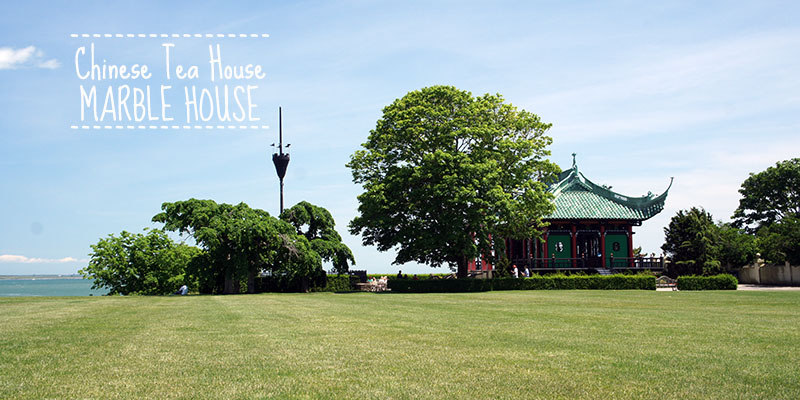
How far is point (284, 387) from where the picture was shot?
7.82 m

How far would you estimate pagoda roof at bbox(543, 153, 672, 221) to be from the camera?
53.4 m

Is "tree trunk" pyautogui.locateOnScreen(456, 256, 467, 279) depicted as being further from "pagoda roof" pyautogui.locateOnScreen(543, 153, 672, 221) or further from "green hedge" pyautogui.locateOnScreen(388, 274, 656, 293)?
"pagoda roof" pyautogui.locateOnScreen(543, 153, 672, 221)

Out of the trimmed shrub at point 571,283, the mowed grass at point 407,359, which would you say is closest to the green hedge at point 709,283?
the trimmed shrub at point 571,283

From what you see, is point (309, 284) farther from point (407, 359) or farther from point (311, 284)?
point (407, 359)

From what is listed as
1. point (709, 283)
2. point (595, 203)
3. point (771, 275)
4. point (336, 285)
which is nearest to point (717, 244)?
point (771, 275)

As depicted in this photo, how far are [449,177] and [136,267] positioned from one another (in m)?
25.3

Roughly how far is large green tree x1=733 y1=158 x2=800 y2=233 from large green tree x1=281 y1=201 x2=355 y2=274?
5831 cm

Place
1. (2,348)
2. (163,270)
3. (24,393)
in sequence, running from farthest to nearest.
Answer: (163,270) → (2,348) → (24,393)

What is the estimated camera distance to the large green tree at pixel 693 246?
50.3m

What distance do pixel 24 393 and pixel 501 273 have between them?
39.6 metres

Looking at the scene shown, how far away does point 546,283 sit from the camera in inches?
1661

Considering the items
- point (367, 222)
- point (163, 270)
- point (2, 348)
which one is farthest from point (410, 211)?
point (2, 348)

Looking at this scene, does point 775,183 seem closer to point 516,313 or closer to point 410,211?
point 410,211

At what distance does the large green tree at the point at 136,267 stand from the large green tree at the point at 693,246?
123 ft
